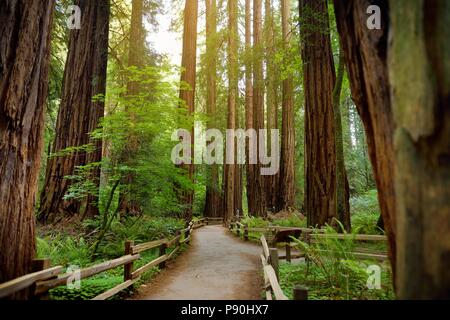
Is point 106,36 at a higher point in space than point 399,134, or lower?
higher

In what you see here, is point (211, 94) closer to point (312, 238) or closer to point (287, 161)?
point (287, 161)

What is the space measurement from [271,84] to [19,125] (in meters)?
11.6

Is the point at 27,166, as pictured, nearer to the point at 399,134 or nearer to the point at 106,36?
the point at 399,134

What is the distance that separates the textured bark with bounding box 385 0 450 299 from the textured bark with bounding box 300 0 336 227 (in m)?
6.80

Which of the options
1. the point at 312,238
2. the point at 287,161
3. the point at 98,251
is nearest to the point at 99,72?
the point at 98,251

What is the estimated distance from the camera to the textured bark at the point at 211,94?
1859 cm

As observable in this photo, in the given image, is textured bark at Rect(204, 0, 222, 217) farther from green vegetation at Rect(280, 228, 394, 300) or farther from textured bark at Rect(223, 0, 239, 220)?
green vegetation at Rect(280, 228, 394, 300)

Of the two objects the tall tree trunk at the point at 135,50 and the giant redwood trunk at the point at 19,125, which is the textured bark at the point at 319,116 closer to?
the tall tree trunk at the point at 135,50

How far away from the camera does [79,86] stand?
10.0 metres

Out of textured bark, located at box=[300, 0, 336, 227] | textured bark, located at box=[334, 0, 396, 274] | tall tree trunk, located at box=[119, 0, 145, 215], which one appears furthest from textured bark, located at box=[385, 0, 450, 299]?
tall tree trunk, located at box=[119, 0, 145, 215]

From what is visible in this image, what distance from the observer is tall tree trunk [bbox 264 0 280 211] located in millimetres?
12102

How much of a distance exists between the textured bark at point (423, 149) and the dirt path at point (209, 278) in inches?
163
